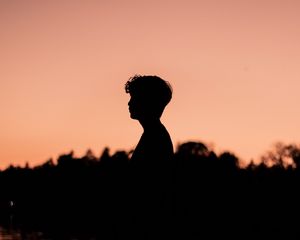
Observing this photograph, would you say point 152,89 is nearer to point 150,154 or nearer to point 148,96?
point 148,96

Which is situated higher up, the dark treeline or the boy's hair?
the dark treeline

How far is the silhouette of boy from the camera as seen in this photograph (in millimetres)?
4340

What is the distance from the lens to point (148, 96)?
191 inches

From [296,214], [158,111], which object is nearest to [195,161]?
[296,214]

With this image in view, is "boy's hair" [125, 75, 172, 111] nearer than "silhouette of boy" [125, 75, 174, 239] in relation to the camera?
No

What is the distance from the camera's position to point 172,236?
432cm

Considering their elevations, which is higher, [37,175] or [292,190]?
[37,175]

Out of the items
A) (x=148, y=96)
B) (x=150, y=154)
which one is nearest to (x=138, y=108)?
(x=148, y=96)

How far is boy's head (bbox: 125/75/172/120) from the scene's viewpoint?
4.84 metres

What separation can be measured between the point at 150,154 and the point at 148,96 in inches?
21.7

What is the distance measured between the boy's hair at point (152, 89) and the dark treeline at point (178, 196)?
46cm

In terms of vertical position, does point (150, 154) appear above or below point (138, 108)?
below

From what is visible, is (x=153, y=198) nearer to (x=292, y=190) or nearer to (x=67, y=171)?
(x=292, y=190)

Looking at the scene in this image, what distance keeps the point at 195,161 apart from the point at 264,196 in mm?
13880
